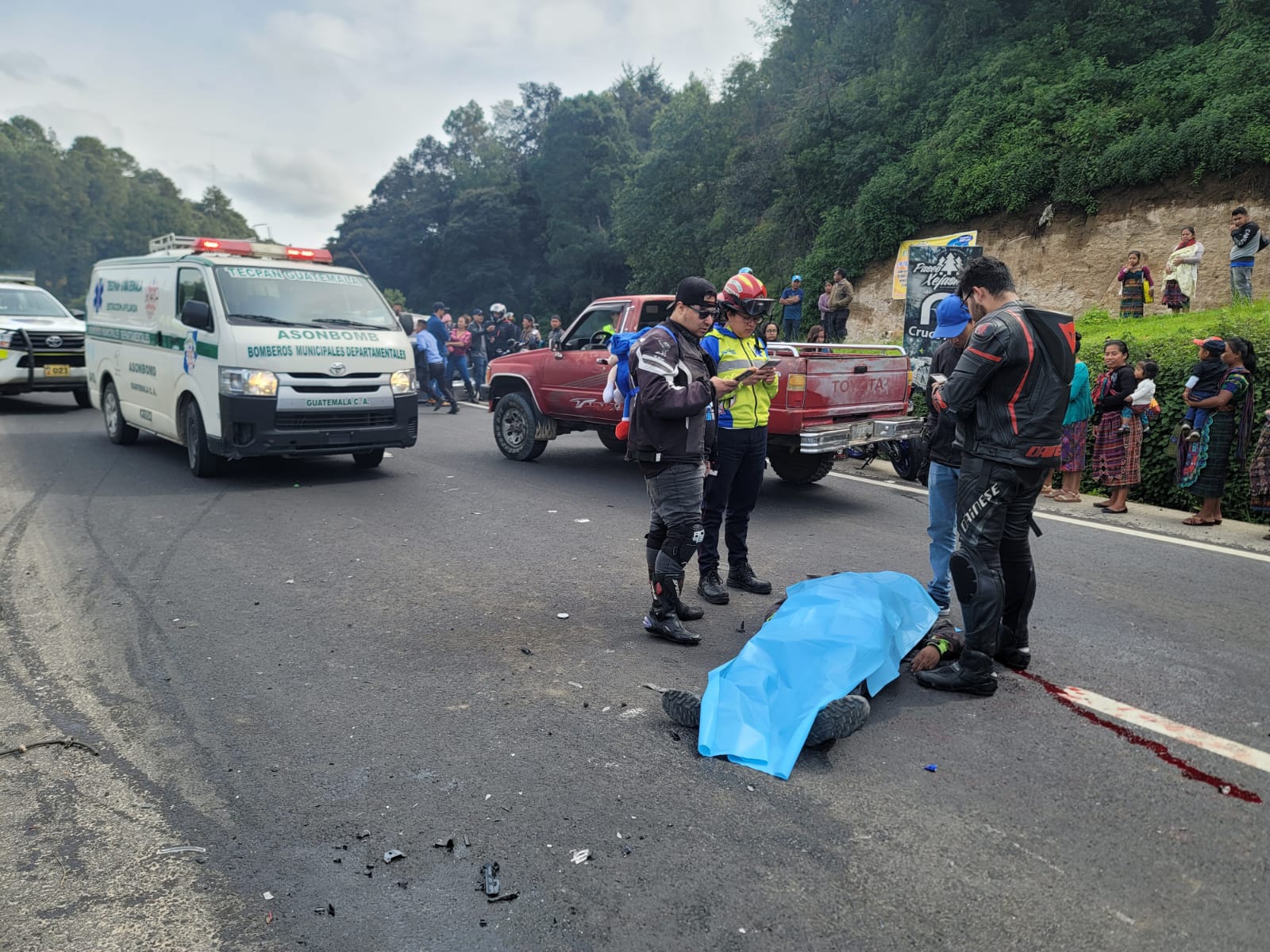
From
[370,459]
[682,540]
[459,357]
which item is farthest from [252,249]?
[459,357]

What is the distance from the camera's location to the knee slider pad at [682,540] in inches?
196

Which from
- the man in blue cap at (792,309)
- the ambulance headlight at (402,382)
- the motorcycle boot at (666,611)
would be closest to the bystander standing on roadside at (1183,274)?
the man in blue cap at (792,309)

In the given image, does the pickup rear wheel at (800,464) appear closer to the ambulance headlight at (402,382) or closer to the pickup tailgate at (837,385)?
the pickup tailgate at (837,385)

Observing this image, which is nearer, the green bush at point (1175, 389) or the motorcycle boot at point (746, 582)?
the motorcycle boot at point (746, 582)

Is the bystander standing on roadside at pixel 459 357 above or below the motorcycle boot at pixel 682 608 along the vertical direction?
above

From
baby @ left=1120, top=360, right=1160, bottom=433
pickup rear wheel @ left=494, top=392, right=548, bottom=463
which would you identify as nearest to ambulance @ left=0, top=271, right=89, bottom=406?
pickup rear wheel @ left=494, top=392, right=548, bottom=463

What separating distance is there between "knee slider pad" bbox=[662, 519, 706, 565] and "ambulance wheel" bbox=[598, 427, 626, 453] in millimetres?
5673

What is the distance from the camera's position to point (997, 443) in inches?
168

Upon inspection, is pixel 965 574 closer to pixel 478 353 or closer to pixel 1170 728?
pixel 1170 728

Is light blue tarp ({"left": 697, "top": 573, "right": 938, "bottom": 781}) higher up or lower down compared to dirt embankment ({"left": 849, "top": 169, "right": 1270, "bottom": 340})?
lower down

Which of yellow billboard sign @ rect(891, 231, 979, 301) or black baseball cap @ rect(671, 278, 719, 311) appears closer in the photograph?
black baseball cap @ rect(671, 278, 719, 311)

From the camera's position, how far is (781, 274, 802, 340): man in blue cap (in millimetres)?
21984

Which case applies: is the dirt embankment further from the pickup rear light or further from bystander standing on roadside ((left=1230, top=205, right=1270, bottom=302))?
the pickup rear light

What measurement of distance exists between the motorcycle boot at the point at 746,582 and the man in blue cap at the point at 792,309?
16131 millimetres
